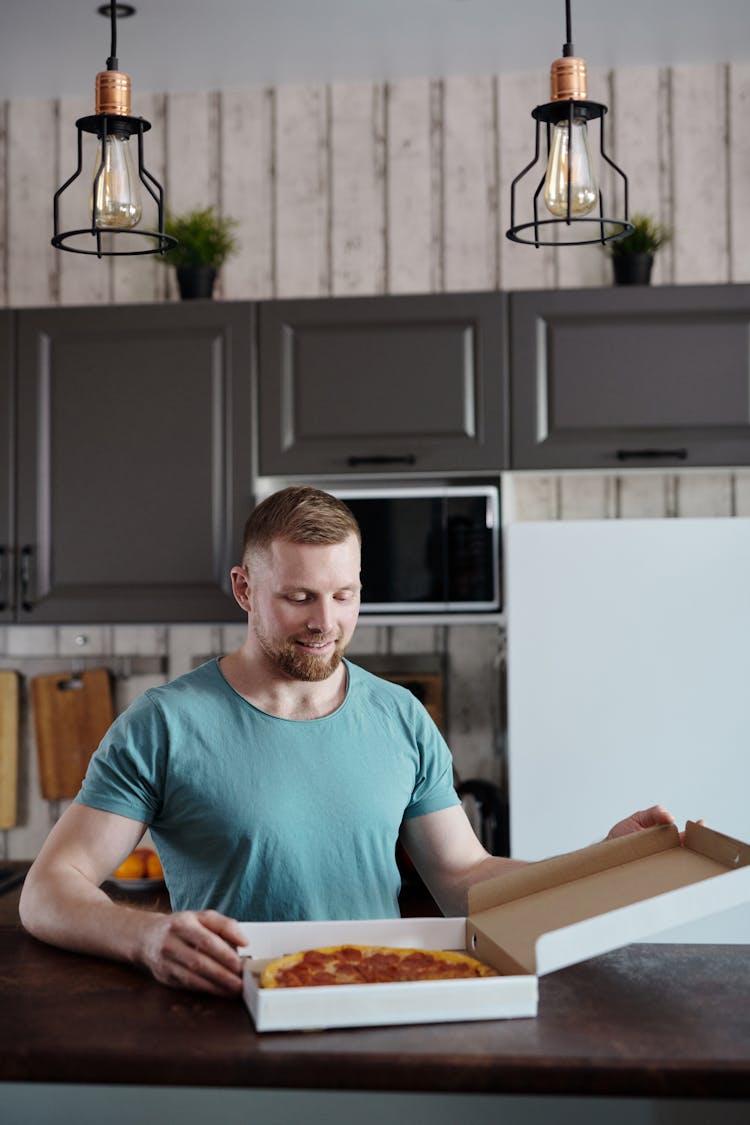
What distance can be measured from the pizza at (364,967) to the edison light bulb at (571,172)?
2.99 ft

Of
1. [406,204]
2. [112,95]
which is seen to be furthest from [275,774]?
[406,204]

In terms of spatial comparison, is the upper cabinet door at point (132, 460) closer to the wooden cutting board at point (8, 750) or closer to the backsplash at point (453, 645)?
the backsplash at point (453, 645)

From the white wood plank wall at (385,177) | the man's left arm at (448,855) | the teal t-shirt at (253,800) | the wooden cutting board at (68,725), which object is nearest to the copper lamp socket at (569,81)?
the teal t-shirt at (253,800)

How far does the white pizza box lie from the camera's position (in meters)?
1.22

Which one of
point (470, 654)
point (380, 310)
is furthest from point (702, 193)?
point (470, 654)

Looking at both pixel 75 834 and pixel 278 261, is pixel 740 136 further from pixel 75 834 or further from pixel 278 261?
pixel 75 834

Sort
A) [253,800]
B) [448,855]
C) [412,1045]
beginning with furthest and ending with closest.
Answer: [448,855] → [253,800] → [412,1045]

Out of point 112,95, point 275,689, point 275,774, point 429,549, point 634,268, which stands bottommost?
point 275,774

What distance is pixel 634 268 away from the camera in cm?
305

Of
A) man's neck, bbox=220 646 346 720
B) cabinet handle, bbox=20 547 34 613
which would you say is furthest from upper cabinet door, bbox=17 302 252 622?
man's neck, bbox=220 646 346 720

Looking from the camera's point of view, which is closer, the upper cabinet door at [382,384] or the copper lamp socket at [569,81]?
the copper lamp socket at [569,81]

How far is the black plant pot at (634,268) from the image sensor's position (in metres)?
3.05

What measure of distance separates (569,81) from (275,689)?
956 mm

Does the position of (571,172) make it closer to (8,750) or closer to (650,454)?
(650,454)
